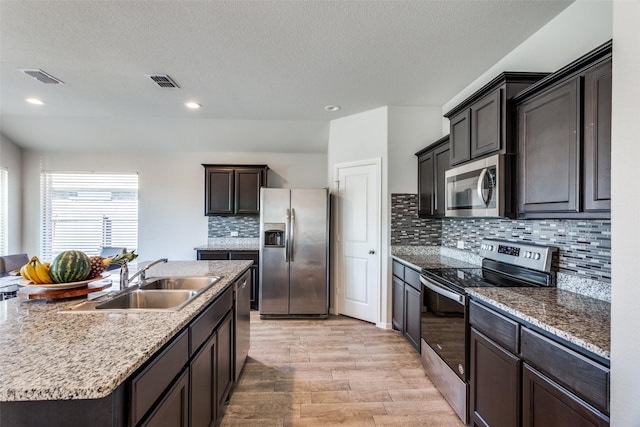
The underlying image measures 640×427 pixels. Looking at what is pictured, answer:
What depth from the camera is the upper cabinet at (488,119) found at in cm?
188

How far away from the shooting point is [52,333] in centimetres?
108

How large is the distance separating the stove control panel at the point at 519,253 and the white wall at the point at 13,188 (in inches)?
259

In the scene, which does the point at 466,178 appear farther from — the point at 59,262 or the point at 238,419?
the point at 59,262

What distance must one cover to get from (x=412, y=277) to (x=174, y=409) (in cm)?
217

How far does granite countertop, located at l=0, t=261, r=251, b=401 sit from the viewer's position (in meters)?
0.76

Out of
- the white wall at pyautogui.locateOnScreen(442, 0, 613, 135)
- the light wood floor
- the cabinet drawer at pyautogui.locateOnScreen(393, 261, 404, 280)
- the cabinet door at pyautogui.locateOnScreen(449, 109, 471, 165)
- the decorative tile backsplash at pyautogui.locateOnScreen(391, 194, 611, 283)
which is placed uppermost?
the white wall at pyautogui.locateOnScreen(442, 0, 613, 135)

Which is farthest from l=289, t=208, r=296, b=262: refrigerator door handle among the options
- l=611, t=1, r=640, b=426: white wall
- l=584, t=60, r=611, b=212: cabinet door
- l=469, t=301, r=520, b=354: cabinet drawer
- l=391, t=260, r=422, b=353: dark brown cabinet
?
l=611, t=1, r=640, b=426: white wall

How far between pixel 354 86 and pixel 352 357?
2.67 m

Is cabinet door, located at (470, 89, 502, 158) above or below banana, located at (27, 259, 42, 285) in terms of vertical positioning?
above

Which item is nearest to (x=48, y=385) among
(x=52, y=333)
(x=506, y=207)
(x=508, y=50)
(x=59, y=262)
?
(x=52, y=333)

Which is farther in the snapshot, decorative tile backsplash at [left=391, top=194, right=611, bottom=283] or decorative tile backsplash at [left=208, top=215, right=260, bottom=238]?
decorative tile backsplash at [left=208, top=215, right=260, bottom=238]

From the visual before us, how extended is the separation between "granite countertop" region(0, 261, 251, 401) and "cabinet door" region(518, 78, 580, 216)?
194 centimetres

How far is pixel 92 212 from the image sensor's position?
482cm

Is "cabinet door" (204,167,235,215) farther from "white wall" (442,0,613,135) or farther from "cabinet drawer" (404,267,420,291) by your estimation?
"white wall" (442,0,613,135)
